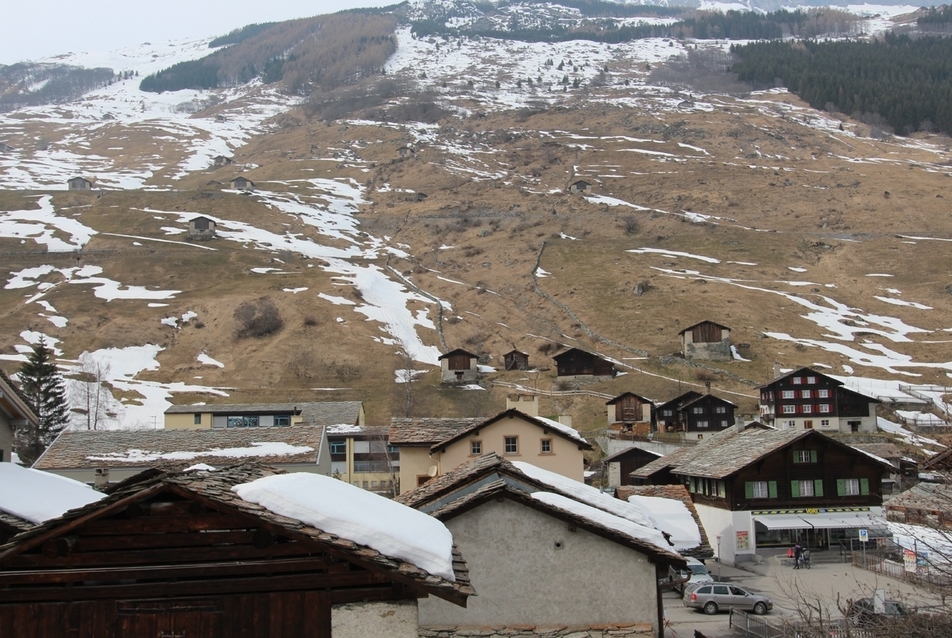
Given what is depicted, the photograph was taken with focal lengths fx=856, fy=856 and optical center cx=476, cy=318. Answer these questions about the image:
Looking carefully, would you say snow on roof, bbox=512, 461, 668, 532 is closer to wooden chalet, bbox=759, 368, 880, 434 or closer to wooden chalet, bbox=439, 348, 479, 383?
wooden chalet, bbox=759, 368, 880, 434

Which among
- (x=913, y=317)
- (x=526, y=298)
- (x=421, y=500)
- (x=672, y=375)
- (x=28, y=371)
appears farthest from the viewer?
(x=526, y=298)

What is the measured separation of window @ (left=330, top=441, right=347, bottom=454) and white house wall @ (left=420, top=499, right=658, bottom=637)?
2120 inches

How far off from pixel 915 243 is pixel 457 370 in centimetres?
9761

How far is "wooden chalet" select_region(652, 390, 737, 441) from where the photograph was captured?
81312 mm

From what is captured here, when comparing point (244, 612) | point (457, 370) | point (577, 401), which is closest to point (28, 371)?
point (457, 370)

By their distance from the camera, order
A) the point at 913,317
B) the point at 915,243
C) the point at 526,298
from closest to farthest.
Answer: the point at 913,317 < the point at 526,298 < the point at 915,243

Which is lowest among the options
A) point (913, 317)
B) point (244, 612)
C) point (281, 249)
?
point (913, 317)

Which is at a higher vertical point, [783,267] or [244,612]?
[244,612]

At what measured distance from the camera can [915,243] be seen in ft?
498

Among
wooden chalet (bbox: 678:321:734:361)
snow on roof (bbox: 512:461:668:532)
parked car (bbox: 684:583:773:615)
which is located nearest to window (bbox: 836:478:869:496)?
parked car (bbox: 684:583:773:615)

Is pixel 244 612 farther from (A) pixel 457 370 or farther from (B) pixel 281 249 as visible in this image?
(B) pixel 281 249

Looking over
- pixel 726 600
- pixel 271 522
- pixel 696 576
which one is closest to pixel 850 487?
pixel 696 576

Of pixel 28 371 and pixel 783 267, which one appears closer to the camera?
pixel 28 371

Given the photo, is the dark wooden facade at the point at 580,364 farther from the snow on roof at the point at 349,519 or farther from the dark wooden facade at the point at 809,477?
the snow on roof at the point at 349,519
